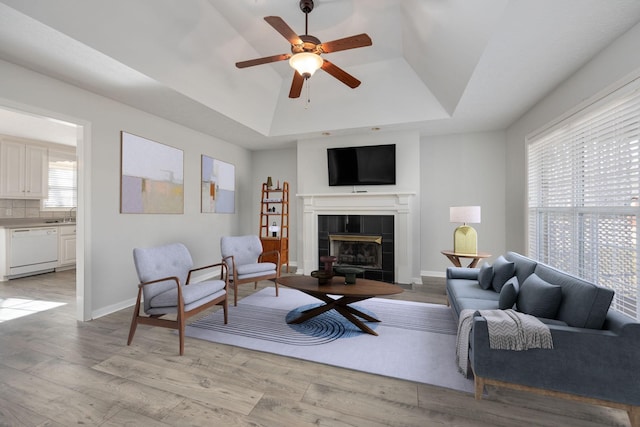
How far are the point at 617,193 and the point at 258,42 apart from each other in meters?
4.22

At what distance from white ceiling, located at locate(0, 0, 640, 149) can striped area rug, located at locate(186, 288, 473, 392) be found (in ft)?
8.79

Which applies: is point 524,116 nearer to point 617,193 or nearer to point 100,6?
point 617,193

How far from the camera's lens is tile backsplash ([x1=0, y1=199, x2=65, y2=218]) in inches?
219

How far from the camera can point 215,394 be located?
78.2 inches

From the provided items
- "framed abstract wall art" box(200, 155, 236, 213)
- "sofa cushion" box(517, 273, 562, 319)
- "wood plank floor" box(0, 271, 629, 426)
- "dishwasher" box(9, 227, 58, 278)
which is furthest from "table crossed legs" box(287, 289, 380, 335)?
"dishwasher" box(9, 227, 58, 278)

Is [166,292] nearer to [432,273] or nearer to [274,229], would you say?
[274,229]

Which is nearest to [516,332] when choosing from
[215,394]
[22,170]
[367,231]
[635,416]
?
[635,416]

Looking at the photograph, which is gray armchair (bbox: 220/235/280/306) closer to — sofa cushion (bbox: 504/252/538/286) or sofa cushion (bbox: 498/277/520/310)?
sofa cushion (bbox: 498/277/520/310)

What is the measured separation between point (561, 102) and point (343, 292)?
10.4ft

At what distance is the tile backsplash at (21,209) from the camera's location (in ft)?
18.3

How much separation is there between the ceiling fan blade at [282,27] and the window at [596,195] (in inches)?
105

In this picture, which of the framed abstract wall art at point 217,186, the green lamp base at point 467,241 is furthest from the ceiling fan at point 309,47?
the green lamp base at point 467,241

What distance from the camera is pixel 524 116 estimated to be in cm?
419

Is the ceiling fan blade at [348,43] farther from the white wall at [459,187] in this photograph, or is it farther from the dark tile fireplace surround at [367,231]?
the white wall at [459,187]
